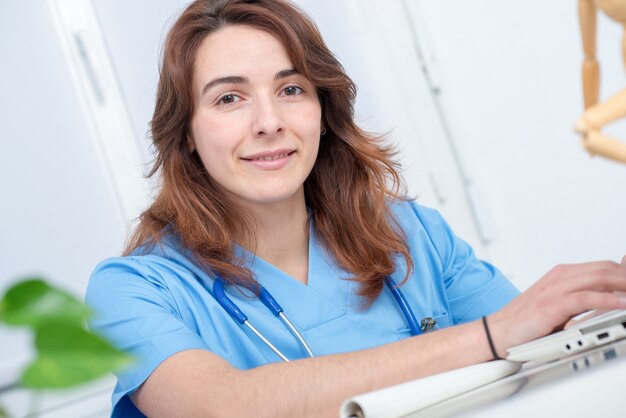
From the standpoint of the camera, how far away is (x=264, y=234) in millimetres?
1358

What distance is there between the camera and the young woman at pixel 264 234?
3.77 feet

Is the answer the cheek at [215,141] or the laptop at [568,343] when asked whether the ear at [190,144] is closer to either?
the cheek at [215,141]

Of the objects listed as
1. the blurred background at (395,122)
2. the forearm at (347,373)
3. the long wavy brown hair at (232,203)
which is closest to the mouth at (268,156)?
the long wavy brown hair at (232,203)

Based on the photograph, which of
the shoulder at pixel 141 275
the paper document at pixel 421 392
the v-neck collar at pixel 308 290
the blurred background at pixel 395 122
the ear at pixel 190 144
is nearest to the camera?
the paper document at pixel 421 392

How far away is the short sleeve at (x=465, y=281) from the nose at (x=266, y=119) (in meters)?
0.34

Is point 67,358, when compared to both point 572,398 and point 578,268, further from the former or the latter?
point 578,268

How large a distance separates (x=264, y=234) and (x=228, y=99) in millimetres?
214

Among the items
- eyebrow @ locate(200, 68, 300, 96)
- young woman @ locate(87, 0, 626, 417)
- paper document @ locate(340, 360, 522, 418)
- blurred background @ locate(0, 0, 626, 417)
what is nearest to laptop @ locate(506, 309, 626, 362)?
paper document @ locate(340, 360, 522, 418)

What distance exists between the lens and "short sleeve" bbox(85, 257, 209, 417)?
1.03 metres

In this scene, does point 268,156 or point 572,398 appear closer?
A: point 572,398

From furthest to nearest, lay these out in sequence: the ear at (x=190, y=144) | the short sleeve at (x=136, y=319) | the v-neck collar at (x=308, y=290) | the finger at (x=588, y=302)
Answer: the ear at (x=190, y=144) → the v-neck collar at (x=308, y=290) → the short sleeve at (x=136, y=319) → the finger at (x=588, y=302)

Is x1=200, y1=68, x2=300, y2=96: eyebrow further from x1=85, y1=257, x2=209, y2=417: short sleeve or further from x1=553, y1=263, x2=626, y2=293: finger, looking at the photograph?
x1=553, y1=263, x2=626, y2=293: finger

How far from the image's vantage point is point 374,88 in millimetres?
2445

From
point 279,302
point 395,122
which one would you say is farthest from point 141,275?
point 395,122
